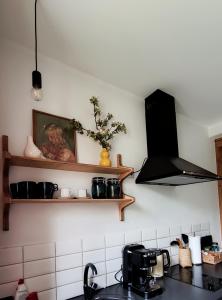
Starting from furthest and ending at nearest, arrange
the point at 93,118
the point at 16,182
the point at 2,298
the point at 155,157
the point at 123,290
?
the point at 155,157
the point at 93,118
the point at 123,290
the point at 16,182
the point at 2,298

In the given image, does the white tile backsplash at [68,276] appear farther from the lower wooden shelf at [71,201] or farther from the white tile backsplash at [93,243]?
the lower wooden shelf at [71,201]

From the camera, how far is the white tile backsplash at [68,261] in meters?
1.41

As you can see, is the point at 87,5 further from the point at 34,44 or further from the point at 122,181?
the point at 122,181

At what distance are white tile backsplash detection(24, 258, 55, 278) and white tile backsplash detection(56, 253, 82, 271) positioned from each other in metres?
0.04

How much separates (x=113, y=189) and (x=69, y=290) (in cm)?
66

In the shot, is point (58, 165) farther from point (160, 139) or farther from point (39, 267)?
point (160, 139)

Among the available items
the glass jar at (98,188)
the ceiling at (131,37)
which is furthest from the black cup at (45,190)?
the ceiling at (131,37)

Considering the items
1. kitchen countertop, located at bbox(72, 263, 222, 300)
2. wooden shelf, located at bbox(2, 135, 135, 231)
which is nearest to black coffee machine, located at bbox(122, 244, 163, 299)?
kitchen countertop, located at bbox(72, 263, 222, 300)

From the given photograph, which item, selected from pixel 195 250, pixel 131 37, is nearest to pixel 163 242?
pixel 195 250

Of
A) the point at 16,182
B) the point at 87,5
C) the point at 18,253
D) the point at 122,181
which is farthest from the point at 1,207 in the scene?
the point at 87,5

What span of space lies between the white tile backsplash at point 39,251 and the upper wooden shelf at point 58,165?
449mm

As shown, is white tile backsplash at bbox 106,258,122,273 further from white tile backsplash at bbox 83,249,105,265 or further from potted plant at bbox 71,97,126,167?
potted plant at bbox 71,97,126,167

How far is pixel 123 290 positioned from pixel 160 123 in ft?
4.14

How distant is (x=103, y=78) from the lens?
1.89 m
